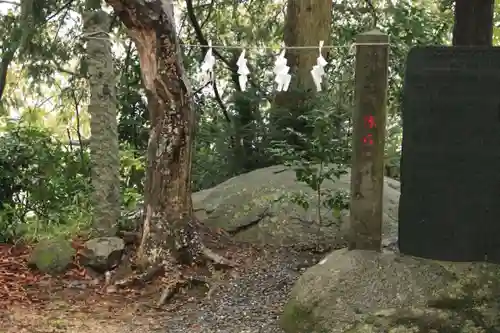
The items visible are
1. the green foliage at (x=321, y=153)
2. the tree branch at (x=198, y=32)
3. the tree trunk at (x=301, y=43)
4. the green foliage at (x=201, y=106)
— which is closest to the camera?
the green foliage at (x=321, y=153)

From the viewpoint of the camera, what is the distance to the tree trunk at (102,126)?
5828mm

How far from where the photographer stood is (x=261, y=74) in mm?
10859

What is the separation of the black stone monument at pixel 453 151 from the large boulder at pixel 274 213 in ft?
5.13

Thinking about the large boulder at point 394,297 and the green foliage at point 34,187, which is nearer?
the large boulder at point 394,297

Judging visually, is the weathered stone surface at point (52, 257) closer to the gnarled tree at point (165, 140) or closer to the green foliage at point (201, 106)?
the gnarled tree at point (165, 140)

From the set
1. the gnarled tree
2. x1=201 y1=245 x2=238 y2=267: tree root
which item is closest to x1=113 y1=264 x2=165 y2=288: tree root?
the gnarled tree

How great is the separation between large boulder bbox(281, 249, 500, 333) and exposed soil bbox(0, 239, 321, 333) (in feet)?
1.27

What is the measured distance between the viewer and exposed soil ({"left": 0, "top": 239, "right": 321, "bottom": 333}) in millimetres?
A: 4480

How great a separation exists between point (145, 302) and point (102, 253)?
797 millimetres

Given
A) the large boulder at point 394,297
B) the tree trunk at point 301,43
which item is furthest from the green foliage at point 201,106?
the large boulder at point 394,297

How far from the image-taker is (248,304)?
4.87 meters

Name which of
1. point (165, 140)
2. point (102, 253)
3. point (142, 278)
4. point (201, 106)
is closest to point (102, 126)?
point (165, 140)

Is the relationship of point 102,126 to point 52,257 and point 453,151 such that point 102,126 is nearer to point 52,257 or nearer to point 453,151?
point 52,257

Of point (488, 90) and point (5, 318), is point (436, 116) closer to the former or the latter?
point (488, 90)
